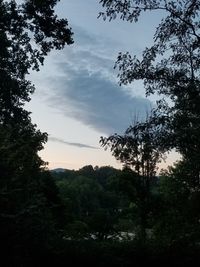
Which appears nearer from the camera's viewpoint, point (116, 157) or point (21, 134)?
point (116, 157)

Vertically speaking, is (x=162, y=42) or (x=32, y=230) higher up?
(x=162, y=42)

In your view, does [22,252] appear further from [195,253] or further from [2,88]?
[2,88]

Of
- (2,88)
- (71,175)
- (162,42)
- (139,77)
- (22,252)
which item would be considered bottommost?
(22,252)

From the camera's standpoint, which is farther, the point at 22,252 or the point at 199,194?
the point at 199,194

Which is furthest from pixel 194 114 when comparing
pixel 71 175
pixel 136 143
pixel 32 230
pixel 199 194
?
pixel 71 175

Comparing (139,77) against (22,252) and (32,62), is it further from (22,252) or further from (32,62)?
(32,62)

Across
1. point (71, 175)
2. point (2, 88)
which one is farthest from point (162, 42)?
point (71, 175)

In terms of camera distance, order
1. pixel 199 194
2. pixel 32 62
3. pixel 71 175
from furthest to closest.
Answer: pixel 71 175
pixel 32 62
pixel 199 194

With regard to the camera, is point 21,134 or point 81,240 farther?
point 21,134

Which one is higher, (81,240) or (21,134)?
(21,134)

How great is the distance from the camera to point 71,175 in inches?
6993

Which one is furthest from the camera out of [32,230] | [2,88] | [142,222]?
[142,222]

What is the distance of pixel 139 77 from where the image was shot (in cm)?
1409

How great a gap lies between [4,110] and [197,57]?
16.8 meters
